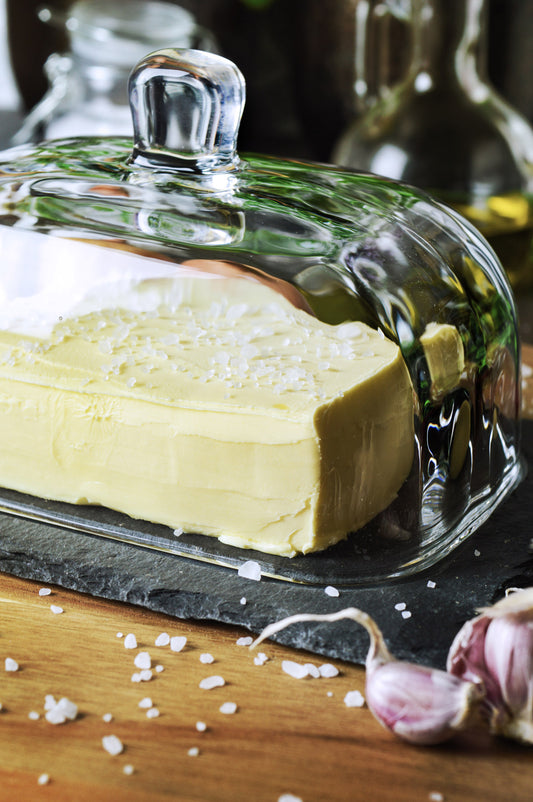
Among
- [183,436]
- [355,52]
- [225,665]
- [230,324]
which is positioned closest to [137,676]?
[225,665]

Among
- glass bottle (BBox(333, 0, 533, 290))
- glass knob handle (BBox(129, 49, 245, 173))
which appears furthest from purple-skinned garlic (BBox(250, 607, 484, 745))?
glass bottle (BBox(333, 0, 533, 290))

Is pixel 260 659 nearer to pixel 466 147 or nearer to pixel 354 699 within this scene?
pixel 354 699

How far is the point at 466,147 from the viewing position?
147 cm

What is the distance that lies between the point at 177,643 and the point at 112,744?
0.11 meters

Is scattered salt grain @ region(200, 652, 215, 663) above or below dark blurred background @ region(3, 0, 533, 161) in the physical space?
below

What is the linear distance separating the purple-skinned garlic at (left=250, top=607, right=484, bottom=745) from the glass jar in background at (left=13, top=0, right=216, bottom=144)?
104 centimetres

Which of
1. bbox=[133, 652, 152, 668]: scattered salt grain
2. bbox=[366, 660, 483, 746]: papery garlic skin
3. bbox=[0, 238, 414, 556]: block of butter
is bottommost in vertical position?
bbox=[133, 652, 152, 668]: scattered salt grain

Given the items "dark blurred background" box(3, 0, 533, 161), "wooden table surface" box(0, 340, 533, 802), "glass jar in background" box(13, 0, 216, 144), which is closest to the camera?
"wooden table surface" box(0, 340, 533, 802)

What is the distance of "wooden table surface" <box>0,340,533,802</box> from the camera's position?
1.76 ft

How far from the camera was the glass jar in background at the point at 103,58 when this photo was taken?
1.44 m

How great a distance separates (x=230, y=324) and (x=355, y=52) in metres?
1.18

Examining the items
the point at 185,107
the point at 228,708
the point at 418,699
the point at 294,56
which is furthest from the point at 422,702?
the point at 294,56

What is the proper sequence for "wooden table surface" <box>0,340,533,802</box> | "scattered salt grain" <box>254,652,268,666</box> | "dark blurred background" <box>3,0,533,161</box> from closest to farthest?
"wooden table surface" <box>0,340,533,802</box>
"scattered salt grain" <box>254,652,268,666</box>
"dark blurred background" <box>3,0,533,161</box>

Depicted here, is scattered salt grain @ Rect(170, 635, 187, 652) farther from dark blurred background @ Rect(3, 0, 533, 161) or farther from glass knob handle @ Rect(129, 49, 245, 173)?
dark blurred background @ Rect(3, 0, 533, 161)
